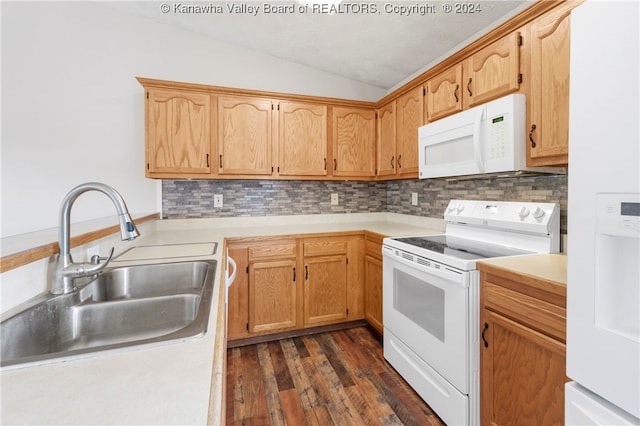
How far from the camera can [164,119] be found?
2.36m

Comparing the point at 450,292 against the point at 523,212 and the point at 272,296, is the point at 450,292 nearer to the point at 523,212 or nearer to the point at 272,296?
the point at 523,212

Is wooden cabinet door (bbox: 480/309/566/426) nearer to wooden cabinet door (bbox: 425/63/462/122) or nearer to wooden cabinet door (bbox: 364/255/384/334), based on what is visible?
wooden cabinet door (bbox: 364/255/384/334)

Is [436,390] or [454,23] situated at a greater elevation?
[454,23]

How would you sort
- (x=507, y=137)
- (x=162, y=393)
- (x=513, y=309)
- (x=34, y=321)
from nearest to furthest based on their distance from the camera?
(x=162, y=393) → (x=34, y=321) → (x=513, y=309) → (x=507, y=137)

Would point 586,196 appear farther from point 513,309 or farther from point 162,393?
point 162,393

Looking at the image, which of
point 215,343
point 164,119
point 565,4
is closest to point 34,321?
point 215,343

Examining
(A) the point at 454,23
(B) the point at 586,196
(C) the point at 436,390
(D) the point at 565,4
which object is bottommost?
(C) the point at 436,390

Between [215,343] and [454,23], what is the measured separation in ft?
7.95

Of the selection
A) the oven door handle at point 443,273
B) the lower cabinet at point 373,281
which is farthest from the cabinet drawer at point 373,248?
the oven door handle at point 443,273

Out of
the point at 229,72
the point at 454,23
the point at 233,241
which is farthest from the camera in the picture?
the point at 229,72

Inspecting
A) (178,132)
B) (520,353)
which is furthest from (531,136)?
(178,132)

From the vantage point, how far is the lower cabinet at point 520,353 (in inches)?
42.6

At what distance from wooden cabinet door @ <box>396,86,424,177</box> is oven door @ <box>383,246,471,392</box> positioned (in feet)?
2.58

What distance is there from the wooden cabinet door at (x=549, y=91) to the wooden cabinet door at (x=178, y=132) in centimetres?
221
